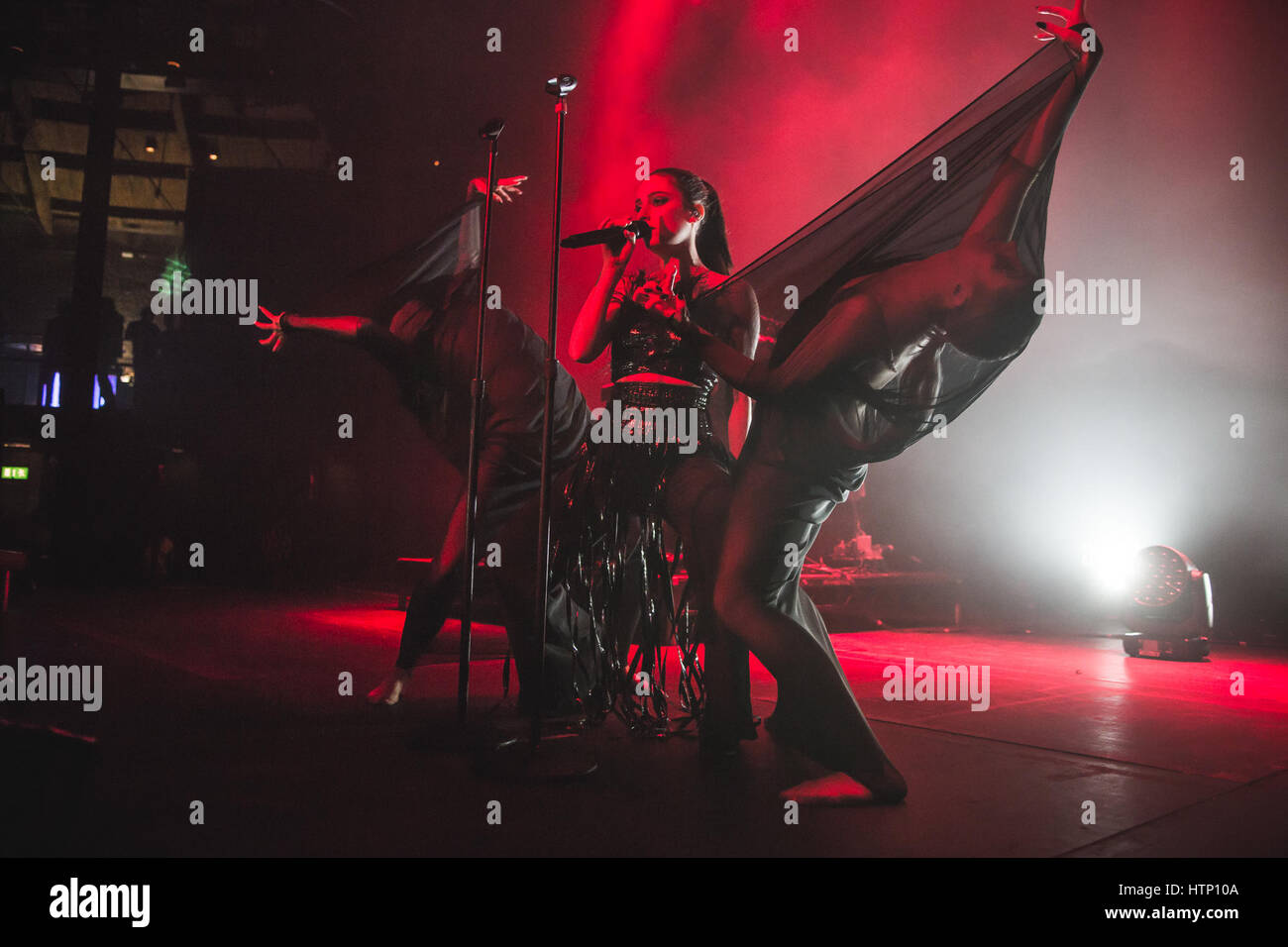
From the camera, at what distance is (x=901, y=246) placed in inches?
85.7

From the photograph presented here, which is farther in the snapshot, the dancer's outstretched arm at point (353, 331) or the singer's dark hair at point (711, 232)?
the dancer's outstretched arm at point (353, 331)

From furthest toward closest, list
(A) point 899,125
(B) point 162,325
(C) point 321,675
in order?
(B) point 162,325 → (A) point 899,125 → (C) point 321,675

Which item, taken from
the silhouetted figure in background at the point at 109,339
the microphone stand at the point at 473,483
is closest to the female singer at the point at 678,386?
the microphone stand at the point at 473,483

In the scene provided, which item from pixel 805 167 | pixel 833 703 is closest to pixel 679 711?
pixel 833 703

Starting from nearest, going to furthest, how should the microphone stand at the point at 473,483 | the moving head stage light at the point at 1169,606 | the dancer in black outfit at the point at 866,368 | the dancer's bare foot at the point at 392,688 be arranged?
the dancer in black outfit at the point at 866,368, the microphone stand at the point at 473,483, the dancer's bare foot at the point at 392,688, the moving head stage light at the point at 1169,606

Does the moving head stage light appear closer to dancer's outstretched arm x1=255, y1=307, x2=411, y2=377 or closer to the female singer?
the female singer

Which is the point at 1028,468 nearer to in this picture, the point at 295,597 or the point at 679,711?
the point at 679,711

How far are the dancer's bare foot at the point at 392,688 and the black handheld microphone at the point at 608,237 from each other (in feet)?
5.77

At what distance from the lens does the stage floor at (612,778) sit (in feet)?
5.45

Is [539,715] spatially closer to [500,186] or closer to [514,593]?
[514,593]

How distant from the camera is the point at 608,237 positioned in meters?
2.25

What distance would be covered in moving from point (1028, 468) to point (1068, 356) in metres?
1.12

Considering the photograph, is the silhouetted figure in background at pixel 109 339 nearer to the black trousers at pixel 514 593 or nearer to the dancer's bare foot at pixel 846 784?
the black trousers at pixel 514 593

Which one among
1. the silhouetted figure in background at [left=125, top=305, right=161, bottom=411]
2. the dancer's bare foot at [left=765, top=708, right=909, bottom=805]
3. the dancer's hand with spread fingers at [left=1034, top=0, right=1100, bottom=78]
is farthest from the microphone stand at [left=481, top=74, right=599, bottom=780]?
the silhouetted figure in background at [left=125, top=305, right=161, bottom=411]
